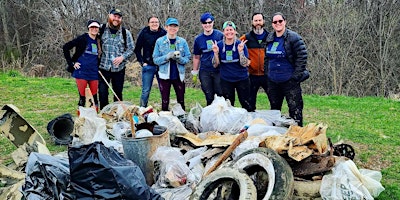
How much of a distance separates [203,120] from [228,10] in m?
13.1

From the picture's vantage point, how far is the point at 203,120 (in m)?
5.88

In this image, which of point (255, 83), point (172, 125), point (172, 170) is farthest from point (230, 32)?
point (172, 170)

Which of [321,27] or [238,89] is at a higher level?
[321,27]

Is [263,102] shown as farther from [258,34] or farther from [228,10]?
[228,10]

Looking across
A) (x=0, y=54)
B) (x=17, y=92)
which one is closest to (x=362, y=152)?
(x=17, y=92)

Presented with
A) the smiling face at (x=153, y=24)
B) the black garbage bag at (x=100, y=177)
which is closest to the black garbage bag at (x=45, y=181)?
the black garbage bag at (x=100, y=177)

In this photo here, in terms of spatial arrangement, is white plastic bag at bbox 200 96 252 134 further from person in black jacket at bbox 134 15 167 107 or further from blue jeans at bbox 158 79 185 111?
person in black jacket at bbox 134 15 167 107

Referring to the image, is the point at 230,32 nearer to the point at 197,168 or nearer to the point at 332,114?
the point at 197,168

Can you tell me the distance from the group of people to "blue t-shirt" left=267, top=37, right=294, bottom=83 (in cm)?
6

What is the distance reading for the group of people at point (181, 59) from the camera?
6316mm

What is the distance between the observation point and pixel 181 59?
21.7 ft

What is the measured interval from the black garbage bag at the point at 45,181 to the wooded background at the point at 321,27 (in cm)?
1266

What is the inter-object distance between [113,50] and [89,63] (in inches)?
16.8

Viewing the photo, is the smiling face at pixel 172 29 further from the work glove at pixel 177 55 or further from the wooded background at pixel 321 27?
the wooded background at pixel 321 27
